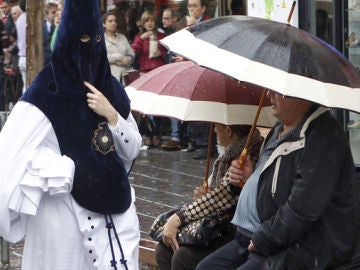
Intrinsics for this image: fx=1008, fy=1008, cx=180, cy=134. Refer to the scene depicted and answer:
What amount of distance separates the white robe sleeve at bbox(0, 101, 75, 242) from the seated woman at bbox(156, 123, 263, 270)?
1214 millimetres

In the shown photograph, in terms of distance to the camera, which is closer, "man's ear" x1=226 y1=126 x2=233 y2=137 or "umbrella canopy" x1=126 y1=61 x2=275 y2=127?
"umbrella canopy" x1=126 y1=61 x2=275 y2=127

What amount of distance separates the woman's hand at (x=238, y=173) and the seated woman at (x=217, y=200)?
0.30ft

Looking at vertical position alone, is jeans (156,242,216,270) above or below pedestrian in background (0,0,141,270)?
below

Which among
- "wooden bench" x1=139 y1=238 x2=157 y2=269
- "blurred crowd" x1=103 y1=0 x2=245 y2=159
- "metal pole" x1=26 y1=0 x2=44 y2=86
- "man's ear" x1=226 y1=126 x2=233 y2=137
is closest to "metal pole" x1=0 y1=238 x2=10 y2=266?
"wooden bench" x1=139 y1=238 x2=157 y2=269

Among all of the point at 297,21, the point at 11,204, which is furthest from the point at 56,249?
the point at 297,21

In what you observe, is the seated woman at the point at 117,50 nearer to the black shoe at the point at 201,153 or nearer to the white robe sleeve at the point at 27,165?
the black shoe at the point at 201,153

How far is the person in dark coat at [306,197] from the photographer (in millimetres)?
4789

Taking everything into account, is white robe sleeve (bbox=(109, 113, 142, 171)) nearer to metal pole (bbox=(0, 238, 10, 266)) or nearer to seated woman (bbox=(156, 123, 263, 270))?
seated woman (bbox=(156, 123, 263, 270))

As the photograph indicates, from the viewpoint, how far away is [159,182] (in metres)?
11.3

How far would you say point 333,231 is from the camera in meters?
4.88

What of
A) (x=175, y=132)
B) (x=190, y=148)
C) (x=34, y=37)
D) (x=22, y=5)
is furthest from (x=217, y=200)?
(x=22, y=5)

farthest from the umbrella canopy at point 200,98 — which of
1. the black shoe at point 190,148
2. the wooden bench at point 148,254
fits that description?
the black shoe at point 190,148

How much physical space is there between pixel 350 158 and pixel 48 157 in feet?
4.80

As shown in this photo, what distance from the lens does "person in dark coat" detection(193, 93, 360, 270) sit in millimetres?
4789
